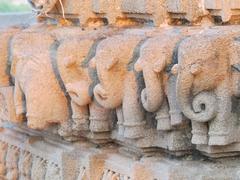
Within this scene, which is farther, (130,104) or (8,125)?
(8,125)

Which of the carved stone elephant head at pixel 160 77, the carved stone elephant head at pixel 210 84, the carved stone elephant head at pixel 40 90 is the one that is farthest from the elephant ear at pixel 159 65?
the carved stone elephant head at pixel 40 90

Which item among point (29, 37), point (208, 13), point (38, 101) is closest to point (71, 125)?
point (38, 101)

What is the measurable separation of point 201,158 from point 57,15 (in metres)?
1.88

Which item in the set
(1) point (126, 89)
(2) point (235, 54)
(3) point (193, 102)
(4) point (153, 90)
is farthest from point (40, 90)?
(2) point (235, 54)

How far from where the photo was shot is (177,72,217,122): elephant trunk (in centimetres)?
484

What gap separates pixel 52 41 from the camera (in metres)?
6.34

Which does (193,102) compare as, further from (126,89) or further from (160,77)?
(126,89)

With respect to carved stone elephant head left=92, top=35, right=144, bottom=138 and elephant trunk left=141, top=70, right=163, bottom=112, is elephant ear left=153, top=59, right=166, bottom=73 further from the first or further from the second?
carved stone elephant head left=92, top=35, right=144, bottom=138

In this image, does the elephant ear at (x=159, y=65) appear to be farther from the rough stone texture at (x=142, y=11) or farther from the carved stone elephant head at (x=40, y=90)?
the carved stone elephant head at (x=40, y=90)

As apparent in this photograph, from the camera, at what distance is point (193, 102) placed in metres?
4.88

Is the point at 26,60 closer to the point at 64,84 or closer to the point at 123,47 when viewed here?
the point at 64,84

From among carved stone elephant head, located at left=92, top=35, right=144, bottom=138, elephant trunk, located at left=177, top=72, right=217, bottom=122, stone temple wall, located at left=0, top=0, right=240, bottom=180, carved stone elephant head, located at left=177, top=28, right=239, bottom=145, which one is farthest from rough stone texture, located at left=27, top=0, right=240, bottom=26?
elephant trunk, located at left=177, top=72, right=217, bottom=122

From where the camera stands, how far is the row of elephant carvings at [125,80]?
4.86 meters

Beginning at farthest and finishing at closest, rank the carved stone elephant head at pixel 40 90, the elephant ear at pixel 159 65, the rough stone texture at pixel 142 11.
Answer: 1. the carved stone elephant head at pixel 40 90
2. the rough stone texture at pixel 142 11
3. the elephant ear at pixel 159 65
